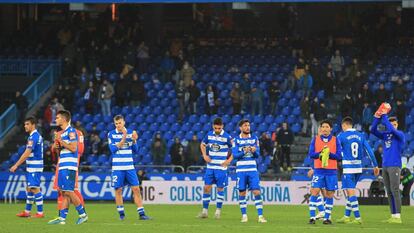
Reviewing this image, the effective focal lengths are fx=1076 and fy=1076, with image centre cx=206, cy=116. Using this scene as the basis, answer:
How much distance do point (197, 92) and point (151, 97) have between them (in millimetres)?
2437

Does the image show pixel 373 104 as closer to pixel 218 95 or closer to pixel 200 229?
pixel 218 95

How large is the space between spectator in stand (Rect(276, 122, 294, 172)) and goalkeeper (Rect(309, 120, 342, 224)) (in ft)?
48.4

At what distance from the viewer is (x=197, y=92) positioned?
40344mm

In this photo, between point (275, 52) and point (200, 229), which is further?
point (275, 52)

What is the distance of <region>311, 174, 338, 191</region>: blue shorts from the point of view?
70.8ft

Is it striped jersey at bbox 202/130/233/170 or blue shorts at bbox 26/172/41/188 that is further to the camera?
blue shorts at bbox 26/172/41/188

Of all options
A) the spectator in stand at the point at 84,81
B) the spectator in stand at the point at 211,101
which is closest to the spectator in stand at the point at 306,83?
the spectator in stand at the point at 211,101

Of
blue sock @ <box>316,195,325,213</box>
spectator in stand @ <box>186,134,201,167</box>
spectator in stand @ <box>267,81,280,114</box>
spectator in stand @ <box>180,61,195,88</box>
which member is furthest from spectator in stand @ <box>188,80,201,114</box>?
blue sock @ <box>316,195,325,213</box>

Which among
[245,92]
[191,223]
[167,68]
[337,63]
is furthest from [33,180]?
[337,63]

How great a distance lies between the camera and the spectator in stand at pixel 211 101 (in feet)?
132

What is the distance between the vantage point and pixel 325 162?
70.5 ft

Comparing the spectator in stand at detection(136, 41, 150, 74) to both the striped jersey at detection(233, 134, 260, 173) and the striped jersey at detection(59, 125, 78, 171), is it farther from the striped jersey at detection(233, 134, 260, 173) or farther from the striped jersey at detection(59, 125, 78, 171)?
the striped jersey at detection(59, 125, 78, 171)

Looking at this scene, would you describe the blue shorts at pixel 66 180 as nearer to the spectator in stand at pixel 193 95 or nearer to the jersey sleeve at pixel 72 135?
the jersey sleeve at pixel 72 135

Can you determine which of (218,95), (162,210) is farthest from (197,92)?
(162,210)
